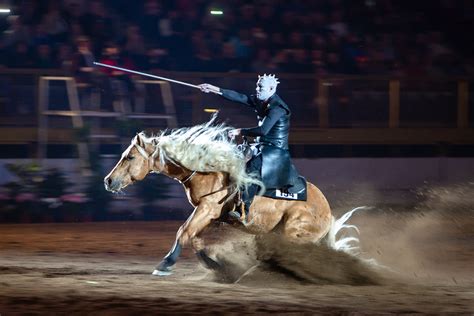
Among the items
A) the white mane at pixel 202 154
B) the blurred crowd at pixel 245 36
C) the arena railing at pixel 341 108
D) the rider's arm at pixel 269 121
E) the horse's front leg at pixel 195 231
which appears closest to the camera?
the horse's front leg at pixel 195 231

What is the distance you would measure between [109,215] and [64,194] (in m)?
0.82

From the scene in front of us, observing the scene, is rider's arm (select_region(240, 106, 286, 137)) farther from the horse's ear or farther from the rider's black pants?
the horse's ear

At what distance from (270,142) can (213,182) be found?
0.68 meters

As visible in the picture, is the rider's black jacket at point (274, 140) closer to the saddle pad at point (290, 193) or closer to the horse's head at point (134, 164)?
the saddle pad at point (290, 193)

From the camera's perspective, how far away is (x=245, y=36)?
57.7 ft

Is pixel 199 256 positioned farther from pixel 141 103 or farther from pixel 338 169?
pixel 338 169

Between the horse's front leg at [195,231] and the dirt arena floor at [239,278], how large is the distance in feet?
0.54

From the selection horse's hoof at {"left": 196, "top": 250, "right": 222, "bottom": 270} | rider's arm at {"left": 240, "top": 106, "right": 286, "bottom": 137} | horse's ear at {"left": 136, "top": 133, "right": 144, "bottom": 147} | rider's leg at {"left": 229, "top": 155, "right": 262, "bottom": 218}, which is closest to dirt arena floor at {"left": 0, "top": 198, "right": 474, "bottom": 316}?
horse's hoof at {"left": 196, "top": 250, "right": 222, "bottom": 270}

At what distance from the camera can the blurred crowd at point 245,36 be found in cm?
1620

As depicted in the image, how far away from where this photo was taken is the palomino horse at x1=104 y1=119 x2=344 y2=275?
30.3 ft

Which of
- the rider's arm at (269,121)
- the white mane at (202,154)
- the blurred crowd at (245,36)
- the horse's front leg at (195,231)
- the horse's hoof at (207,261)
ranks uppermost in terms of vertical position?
the blurred crowd at (245,36)

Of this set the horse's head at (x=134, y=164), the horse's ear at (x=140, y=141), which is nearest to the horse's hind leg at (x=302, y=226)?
the horse's head at (x=134, y=164)

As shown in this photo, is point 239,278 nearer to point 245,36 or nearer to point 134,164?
point 134,164

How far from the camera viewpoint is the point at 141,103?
53.5 ft
